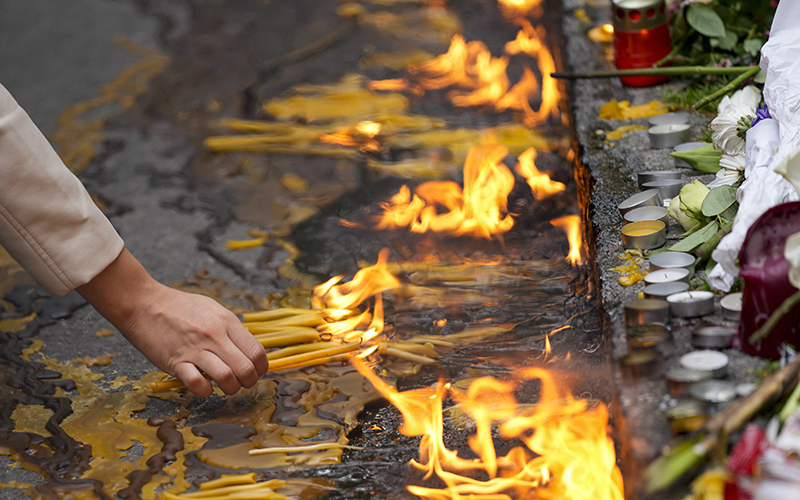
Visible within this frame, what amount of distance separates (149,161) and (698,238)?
7.51 feet

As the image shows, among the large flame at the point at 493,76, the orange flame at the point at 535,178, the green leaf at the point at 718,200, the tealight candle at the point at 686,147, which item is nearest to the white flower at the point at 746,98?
the tealight candle at the point at 686,147

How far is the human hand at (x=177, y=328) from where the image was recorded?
163 centimetres

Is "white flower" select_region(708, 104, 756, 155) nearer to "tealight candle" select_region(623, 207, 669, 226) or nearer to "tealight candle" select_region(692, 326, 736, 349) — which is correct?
"tealight candle" select_region(623, 207, 669, 226)

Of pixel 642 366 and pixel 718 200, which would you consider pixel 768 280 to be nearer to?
pixel 642 366

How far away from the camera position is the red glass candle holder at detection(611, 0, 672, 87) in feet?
8.41

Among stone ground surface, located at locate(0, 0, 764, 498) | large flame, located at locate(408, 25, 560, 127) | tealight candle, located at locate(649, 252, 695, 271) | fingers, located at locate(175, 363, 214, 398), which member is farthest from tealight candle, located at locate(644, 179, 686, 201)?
large flame, located at locate(408, 25, 560, 127)

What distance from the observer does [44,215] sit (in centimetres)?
152

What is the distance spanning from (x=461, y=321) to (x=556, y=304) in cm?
25

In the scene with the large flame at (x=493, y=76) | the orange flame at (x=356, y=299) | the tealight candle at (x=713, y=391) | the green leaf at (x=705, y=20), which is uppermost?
the green leaf at (x=705, y=20)

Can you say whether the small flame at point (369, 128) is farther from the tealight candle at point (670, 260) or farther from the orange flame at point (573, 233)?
the tealight candle at point (670, 260)

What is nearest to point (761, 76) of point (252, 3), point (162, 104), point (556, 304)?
point (556, 304)

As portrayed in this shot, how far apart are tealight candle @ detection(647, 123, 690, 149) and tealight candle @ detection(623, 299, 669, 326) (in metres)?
0.92

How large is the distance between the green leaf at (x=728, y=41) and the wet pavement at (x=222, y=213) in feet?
2.07

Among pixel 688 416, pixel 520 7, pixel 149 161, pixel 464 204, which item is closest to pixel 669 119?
pixel 464 204
